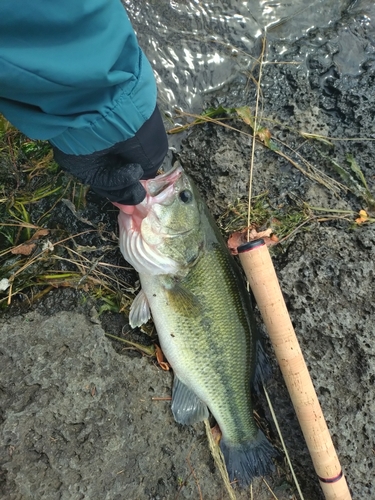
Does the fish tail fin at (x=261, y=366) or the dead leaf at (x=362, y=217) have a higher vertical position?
the dead leaf at (x=362, y=217)

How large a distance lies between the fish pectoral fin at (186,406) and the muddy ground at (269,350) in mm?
65

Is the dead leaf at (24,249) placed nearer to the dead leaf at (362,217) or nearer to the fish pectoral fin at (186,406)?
the fish pectoral fin at (186,406)

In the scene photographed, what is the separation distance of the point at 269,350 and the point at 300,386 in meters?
0.40

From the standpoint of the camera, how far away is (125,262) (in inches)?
125

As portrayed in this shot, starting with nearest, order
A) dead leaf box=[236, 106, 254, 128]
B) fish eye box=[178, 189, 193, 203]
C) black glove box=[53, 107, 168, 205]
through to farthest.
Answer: black glove box=[53, 107, 168, 205], fish eye box=[178, 189, 193, 203], dead leaf box=[236, 106, 254, 128]

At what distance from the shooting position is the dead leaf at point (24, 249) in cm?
299

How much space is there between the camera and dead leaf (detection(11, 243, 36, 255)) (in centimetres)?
299

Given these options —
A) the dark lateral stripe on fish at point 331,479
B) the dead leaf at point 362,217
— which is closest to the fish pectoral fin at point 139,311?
Result: the dark lateral stripe on fish at point 331,479

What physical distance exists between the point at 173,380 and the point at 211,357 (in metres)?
0.35

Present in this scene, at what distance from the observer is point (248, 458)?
3029 millimetres

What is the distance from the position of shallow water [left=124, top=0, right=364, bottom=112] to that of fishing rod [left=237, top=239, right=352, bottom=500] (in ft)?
5.48

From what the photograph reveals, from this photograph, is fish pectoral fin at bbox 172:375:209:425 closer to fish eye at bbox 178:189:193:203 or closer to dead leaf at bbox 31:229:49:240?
fish eye at bbox 178:189:193:203

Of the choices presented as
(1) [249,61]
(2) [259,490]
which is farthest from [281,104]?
(2) [259,490]

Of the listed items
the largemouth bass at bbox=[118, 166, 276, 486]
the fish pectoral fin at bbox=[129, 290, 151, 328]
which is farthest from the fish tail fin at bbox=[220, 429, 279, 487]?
the fish pectoral fin at bbox=[129, 290, 151, 328]
